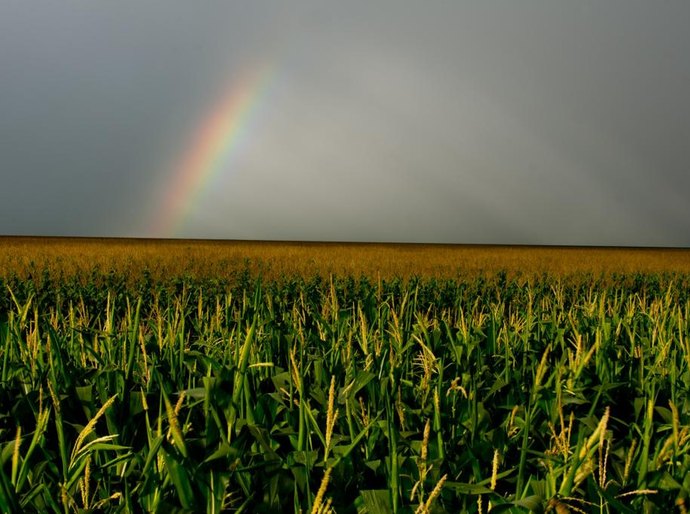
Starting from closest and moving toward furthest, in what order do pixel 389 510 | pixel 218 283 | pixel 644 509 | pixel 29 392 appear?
1. pixel 389 510
2. pixel 644 509
3. pixel 29 392
4. pixel 218 283

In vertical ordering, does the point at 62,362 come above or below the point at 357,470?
above

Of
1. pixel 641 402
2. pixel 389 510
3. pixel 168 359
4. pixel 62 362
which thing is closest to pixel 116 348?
pixel 168 359

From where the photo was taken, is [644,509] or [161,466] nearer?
[644,509]

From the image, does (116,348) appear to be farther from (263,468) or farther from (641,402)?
(641,402)

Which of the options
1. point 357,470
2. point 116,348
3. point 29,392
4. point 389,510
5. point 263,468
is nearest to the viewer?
point 389,510

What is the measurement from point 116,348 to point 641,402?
3205 millimetres

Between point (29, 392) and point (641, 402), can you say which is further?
point (641, 402)

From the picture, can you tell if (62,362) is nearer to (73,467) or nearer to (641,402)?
(73,467)

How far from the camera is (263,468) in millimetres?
1840

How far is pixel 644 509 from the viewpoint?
1.69 meters

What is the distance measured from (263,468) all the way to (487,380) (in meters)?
1.97

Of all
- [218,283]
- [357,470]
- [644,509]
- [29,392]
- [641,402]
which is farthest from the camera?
[218,283]

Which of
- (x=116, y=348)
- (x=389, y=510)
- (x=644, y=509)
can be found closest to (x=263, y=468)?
(x=389, y=510)

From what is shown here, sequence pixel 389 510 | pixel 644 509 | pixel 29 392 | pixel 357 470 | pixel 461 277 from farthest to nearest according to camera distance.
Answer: pixel 461 277 → pixel 29 392 → pixel 357 470 → pixel 644 509 → pixel 389 510
